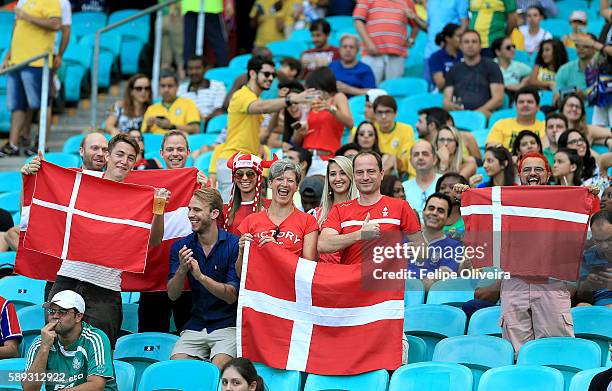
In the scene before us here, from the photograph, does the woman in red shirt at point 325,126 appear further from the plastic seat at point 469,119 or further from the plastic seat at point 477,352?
the plastic seat at point 477,352

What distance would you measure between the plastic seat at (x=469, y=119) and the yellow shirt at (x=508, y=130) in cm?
103

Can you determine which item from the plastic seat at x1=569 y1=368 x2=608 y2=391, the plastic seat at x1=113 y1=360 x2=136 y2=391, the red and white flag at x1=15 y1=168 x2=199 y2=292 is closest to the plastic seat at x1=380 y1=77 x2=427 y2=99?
the red and white flag at x1=15 y1=168 x2=199 y2=292

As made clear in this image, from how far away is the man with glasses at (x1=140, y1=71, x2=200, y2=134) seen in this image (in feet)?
45.7

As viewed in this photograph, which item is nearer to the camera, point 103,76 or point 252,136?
point 252,136

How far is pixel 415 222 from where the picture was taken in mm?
8984

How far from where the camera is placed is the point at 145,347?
30.4 feet

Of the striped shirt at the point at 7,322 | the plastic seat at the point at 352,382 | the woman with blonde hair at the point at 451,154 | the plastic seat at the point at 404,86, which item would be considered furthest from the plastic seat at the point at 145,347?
the plastic seat at the point at 404,86

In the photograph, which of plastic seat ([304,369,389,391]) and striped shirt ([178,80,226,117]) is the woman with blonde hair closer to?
plastic seat ([304,369,389,391])

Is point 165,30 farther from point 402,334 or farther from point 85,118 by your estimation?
point 402,334

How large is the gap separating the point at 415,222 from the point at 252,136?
3.05 m

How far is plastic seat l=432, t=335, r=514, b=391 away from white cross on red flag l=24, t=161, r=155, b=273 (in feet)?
7.07

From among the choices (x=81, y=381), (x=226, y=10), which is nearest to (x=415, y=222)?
(x=81, y=381)

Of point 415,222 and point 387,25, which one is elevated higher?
point 387,25

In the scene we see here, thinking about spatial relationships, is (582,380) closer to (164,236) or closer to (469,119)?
(164,236)
